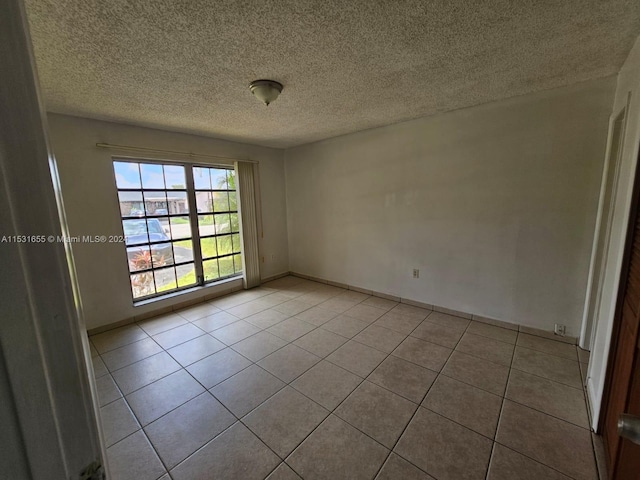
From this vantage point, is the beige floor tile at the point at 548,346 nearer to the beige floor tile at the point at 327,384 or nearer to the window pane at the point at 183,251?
the beige floor tile at the point at 327,384

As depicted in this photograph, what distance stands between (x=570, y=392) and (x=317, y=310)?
7.97ft

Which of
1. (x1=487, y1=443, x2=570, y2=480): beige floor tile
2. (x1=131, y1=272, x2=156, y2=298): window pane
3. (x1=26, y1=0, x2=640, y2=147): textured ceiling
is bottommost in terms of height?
(x1=487, y1=443, x2=570, y2=480): beige floor tile

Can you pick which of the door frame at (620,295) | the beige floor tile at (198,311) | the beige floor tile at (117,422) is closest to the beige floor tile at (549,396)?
the door frame at (620,295)

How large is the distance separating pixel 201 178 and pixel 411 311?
340cm

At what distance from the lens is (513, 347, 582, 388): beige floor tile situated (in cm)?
212

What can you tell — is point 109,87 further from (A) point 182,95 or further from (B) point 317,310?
(B) point 317,310

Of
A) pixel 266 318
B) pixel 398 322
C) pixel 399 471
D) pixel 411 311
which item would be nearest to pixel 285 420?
pixel 399 471

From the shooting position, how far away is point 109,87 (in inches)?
83.4

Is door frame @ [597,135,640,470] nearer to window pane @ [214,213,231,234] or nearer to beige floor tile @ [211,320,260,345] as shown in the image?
beige floor tile @ [211,320,260,345]

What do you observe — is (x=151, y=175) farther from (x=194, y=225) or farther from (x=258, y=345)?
(x=258, y=345)

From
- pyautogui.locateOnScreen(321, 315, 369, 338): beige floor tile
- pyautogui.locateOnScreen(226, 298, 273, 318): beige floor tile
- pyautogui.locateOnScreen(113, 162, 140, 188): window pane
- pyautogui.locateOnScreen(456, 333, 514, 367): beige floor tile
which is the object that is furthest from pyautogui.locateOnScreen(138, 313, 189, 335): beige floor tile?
pyautogui.locateOnScreen(456, 333, 514, 367): beige floor tile

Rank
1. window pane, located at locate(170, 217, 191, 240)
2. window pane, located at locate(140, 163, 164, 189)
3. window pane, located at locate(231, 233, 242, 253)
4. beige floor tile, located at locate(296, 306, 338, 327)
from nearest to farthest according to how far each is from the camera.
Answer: beige floor tile, located at locate(296, 306, 338, 327) → window pane, located at locate(140, 163, 164, 189) → window pane, located at locate(170, 217, 191, 240) → window pane, located at locate(231, 233, 242, 253)

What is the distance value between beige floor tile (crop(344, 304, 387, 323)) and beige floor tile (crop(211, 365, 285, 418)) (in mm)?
1373

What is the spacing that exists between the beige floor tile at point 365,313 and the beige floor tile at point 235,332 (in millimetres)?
1171
